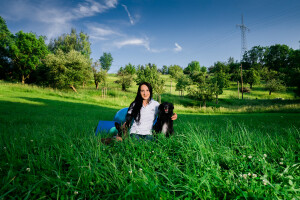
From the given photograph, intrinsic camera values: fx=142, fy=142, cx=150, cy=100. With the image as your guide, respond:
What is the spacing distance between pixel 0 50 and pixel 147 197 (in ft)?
160

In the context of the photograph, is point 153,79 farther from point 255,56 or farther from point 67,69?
point 255,56

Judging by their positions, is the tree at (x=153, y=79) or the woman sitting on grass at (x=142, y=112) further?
the tree at (x=153, y=79)

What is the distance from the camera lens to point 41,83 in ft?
109

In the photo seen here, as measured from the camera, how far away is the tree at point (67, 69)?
1110 inches

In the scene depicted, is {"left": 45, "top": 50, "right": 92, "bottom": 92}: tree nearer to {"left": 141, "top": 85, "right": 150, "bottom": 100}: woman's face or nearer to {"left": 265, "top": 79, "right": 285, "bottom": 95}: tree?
{"left": 141, "top": 85, "right": 150, "bottom": 100}: woman's face

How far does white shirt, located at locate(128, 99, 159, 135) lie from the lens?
3.85m

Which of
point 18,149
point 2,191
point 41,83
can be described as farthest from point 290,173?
point 41,83

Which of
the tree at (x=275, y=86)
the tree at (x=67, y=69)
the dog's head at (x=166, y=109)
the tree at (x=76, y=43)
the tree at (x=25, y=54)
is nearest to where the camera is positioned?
the dog's head at (x=166, y=109)

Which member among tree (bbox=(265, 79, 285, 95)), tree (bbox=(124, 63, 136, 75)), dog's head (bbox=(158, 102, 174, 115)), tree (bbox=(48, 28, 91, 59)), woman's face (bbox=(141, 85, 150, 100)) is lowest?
dog's head (bbox=(158, 102, 174, 115))

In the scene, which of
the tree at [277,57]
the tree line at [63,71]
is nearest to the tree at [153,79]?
the tree line at [63,71]

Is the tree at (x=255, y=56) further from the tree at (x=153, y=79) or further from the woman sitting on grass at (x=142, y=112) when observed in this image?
the woman sitting on grass at (x=142, y=112)

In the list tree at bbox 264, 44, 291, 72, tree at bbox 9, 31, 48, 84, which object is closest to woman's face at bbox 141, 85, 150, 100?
tree at bbox 9, 31, 48, 84

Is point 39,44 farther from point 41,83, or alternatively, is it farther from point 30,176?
point 30,176

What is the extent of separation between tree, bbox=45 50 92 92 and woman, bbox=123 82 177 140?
92.8ft
